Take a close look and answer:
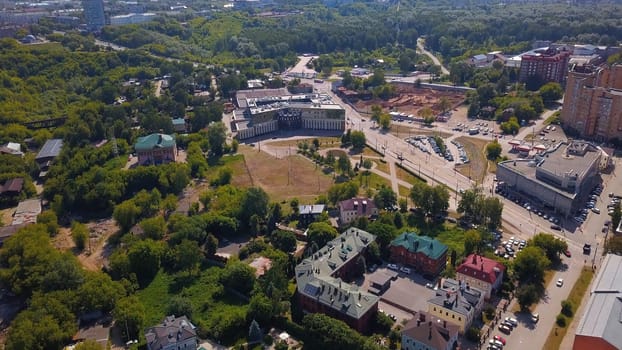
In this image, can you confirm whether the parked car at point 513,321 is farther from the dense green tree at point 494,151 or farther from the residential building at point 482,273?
the dense green tree at point 494,151

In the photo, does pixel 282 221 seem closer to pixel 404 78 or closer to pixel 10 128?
pixel 10 128

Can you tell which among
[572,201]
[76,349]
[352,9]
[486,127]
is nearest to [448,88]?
[486,127]

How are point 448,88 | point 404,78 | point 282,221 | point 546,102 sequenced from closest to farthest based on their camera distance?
point 282,221 < point 546,102 < point 448,88 < point 404,78

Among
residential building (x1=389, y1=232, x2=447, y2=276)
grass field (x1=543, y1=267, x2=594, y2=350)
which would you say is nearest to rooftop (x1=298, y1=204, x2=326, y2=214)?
residential building (x1=389, y1=232, x2=447, y2=276)

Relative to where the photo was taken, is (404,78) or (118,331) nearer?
(118,331)

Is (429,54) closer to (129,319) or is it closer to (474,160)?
(474,160)

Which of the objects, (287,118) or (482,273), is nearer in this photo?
(482,273)

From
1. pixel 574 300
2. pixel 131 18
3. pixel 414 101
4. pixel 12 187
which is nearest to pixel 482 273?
pixel 574 300
